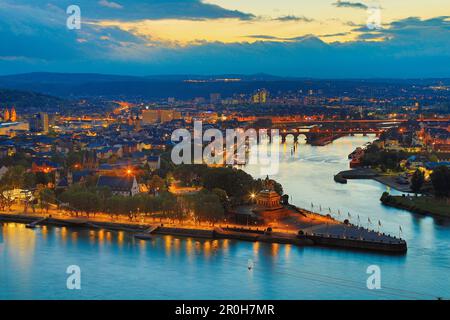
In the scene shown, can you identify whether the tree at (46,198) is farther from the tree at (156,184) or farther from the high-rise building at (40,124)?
the high-rise building at (40,124)

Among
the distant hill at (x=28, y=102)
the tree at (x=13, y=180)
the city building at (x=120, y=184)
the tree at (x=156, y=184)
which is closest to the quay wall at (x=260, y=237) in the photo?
the city building at (x=120, y=184)

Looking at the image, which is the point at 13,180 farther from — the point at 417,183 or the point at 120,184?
the point at 417,183

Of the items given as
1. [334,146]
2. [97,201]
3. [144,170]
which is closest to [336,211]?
[97,201]

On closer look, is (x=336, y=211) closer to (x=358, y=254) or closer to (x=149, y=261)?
(x=358, y=254)

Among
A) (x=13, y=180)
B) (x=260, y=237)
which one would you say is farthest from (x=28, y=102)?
(x=260, y=237)

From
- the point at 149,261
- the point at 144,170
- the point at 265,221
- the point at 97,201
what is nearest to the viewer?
the point at 149,261

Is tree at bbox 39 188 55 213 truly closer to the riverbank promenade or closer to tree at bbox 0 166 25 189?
the riverbank promenade
